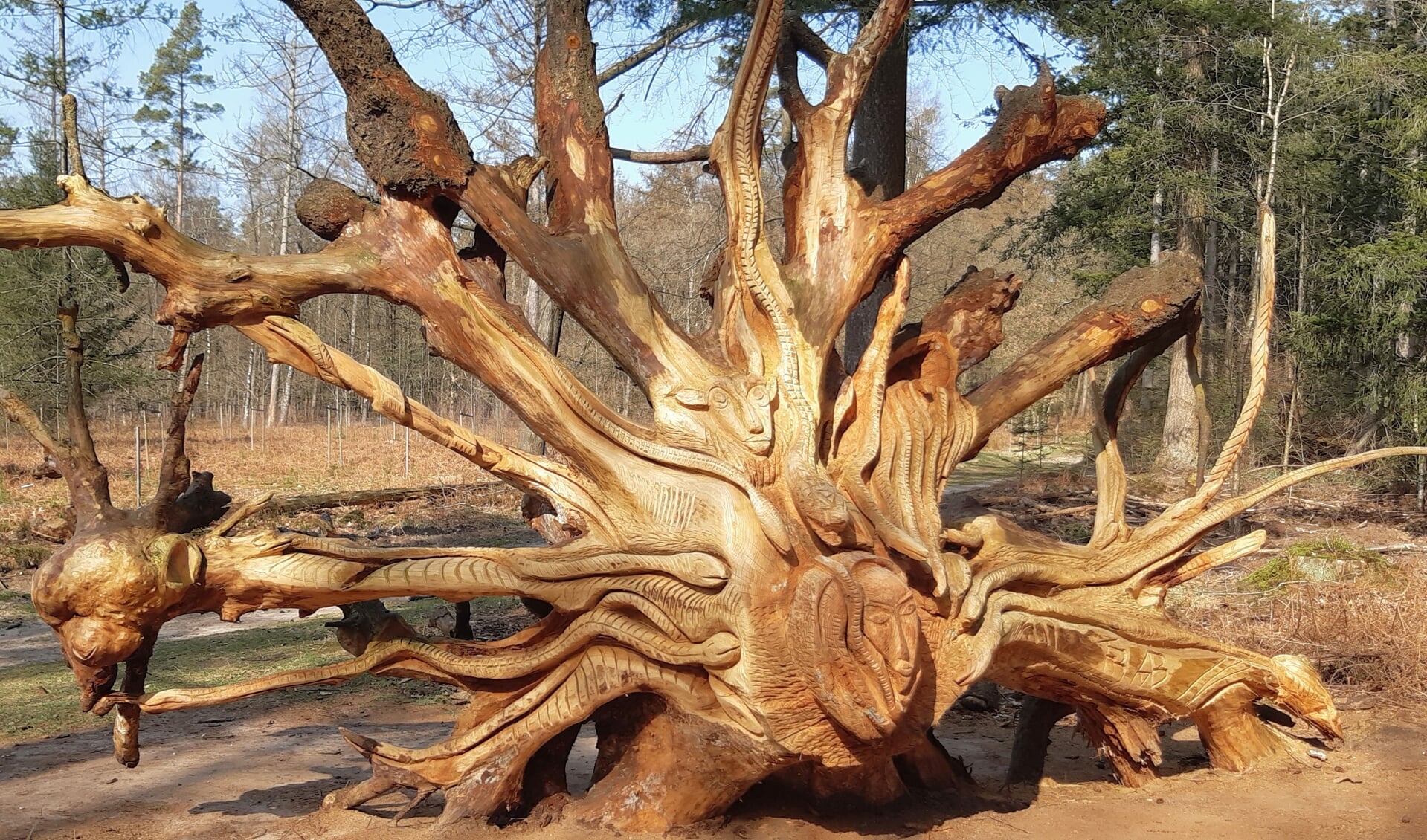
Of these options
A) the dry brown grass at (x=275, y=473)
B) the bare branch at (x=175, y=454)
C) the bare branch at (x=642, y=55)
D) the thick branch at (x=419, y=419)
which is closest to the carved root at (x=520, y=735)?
the thick branch at (x=419, y=419)

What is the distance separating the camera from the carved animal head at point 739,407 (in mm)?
4555

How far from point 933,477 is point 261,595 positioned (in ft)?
9.57

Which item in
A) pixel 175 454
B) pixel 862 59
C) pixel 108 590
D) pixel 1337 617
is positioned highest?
pixel 862 59

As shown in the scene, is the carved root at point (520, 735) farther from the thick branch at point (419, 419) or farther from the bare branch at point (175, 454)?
the bare branch at point (175, 454)

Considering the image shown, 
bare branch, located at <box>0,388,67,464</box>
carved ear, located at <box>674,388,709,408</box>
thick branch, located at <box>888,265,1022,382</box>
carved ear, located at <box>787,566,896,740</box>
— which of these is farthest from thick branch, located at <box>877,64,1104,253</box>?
bare branch, located at <box>0,388,67,464</box>

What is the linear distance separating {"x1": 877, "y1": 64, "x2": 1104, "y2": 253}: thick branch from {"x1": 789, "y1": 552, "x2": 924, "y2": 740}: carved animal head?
6.64 ft

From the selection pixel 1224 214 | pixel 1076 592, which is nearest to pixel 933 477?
pixel 1076 592

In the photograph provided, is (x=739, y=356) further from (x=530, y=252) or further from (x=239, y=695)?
(x=239, y=695)

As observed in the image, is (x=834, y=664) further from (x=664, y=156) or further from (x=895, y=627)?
(x=664, y=156)

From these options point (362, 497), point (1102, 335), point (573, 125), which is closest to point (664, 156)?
point (573, 125)

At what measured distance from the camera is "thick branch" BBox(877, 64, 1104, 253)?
5195 mm

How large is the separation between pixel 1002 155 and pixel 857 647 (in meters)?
2.61

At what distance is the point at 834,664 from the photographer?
3.91 metres

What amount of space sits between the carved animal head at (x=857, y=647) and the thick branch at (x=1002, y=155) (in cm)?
203
